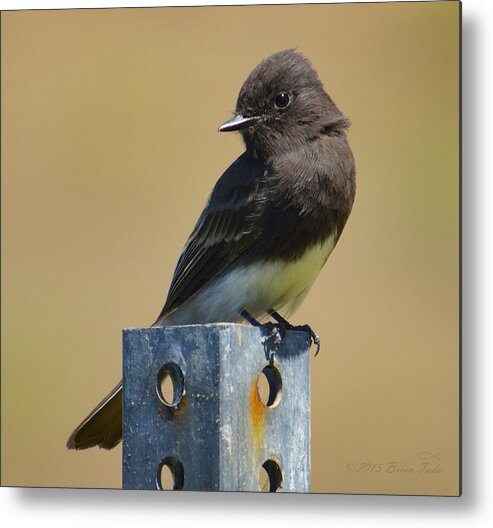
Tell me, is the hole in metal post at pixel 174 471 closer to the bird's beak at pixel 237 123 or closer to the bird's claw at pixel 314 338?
the bird's claw at pixel 314 338

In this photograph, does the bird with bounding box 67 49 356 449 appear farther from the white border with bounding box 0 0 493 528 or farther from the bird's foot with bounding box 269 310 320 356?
the white border with bounding box 0 0 493 528

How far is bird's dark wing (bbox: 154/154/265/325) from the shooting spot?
461cm

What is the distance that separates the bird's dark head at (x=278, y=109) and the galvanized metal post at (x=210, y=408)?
2.91 feet

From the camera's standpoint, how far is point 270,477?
14.0ft

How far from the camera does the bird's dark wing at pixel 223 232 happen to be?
15.1ft

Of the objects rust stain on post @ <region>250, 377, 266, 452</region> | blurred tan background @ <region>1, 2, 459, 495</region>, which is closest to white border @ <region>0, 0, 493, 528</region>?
blurred tan background @ <region>1, 2, 459, 495</region>

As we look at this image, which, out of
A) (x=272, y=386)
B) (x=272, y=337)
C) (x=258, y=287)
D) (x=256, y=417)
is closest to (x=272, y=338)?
(x=272, y=337)

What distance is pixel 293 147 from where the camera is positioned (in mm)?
4652

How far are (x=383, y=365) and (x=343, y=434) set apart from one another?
0.30 metres

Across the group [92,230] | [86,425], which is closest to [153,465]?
[86,425]

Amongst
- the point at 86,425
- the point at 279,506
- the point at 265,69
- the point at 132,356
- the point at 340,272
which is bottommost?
the point at 279,506

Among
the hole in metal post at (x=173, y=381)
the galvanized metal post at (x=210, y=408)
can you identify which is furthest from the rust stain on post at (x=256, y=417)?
the hole in metal post at (x=173, y=381)

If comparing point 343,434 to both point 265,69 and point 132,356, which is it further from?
point 265,69

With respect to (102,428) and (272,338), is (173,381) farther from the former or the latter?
(102,428)
